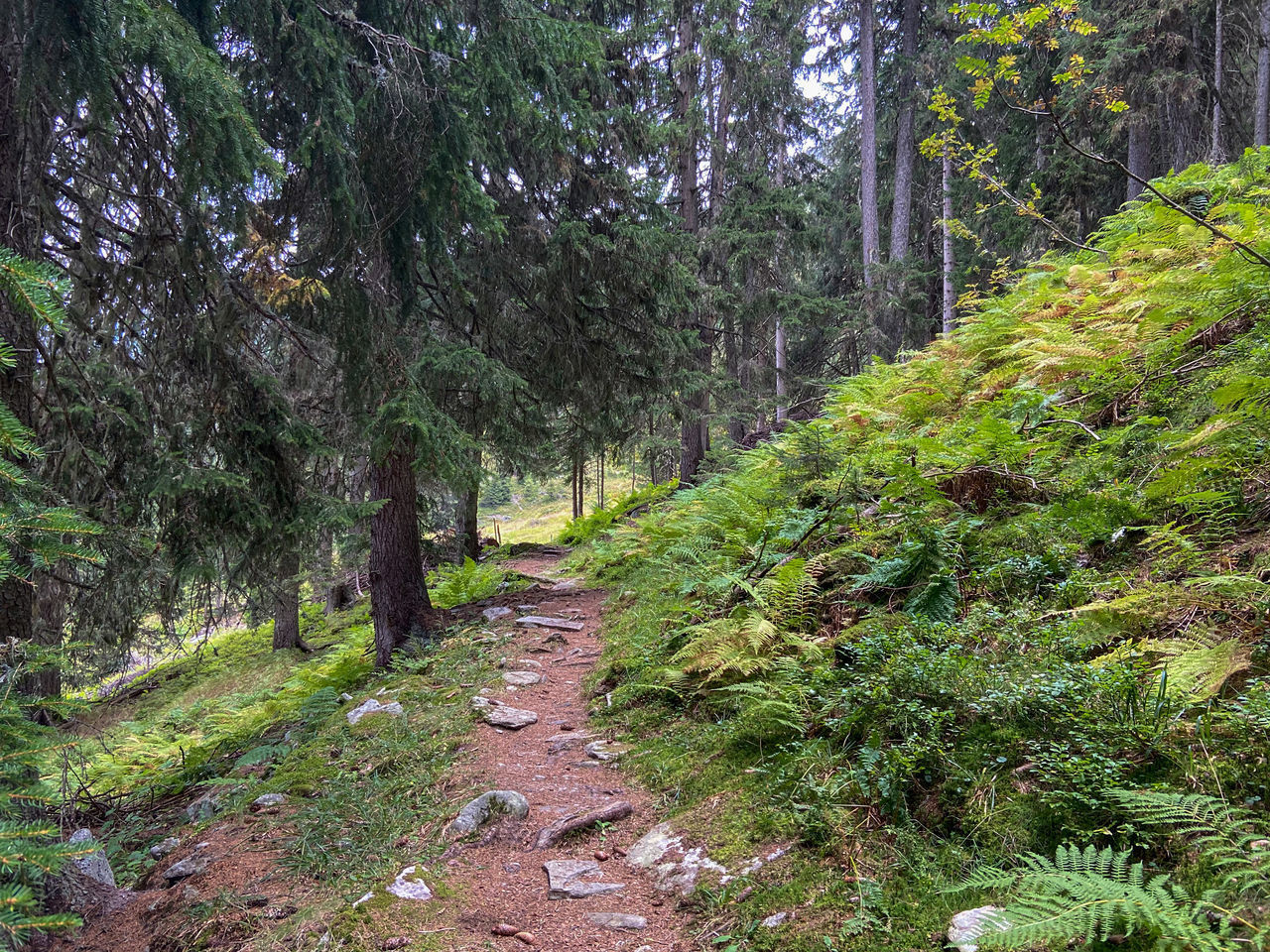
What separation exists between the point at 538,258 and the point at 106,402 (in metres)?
4.67

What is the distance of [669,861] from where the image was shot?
9.37 ft

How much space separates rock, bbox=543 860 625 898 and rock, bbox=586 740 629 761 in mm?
980

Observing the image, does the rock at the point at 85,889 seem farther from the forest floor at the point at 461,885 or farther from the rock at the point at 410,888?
the rock at the point at 410,888

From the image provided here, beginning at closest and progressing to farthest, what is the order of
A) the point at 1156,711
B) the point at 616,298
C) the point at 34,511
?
the point at 1156,711
the point at 34,511
the point at 616,298

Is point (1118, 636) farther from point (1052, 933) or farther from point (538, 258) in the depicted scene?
point (538, 258)

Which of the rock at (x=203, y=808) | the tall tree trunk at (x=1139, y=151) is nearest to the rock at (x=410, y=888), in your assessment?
the rock at (x=203, y=808)

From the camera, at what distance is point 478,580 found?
31.7 ft

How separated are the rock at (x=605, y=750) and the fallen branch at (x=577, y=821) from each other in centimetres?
63

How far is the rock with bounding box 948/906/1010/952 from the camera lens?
1.63m

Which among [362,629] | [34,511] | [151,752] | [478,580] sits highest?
[34,511]

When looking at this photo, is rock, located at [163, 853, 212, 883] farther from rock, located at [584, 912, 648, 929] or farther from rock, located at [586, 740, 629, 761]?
rock, located at [584, 912, 648, 929]

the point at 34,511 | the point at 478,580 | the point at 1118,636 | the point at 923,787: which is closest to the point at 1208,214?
the point at 1118,636

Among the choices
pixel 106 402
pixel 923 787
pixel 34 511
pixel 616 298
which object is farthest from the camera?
pixel 616 298

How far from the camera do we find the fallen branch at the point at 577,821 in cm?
328
